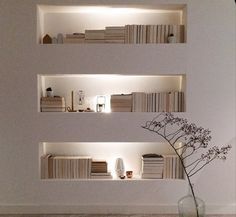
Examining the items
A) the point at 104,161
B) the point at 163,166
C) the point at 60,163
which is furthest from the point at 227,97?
the point at 60,163

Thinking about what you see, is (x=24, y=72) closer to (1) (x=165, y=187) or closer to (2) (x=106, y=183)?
(2) (x=106, y=183)

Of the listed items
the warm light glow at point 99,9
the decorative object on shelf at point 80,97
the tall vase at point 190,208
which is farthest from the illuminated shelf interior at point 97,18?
the tall vase at point 190,208

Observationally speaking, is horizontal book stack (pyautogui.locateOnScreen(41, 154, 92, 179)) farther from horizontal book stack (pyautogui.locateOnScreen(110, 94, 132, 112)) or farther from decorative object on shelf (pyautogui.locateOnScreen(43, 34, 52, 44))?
decorative object on shelf (pyautogui.locateOnScreen(43, 34, 52, 44))

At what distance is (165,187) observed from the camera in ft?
11.8

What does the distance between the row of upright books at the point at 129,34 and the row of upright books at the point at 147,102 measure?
580 mm

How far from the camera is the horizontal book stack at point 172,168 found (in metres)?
3.67

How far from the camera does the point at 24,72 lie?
355 centimetres

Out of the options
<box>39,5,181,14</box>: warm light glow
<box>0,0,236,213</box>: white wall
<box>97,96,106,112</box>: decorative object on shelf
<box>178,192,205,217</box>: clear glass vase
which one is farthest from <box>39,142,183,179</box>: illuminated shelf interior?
<box>39,5,181,14</box>: warm light glow

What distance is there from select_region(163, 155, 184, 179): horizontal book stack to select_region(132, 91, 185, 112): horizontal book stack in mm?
526

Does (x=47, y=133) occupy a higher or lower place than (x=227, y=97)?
lower

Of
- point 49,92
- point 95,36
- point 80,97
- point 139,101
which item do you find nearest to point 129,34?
point 95,36

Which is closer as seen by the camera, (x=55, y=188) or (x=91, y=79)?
(x=55, y=188)

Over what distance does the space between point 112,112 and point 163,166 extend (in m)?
0.81


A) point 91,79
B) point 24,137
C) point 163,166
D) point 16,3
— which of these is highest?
point 16,3
